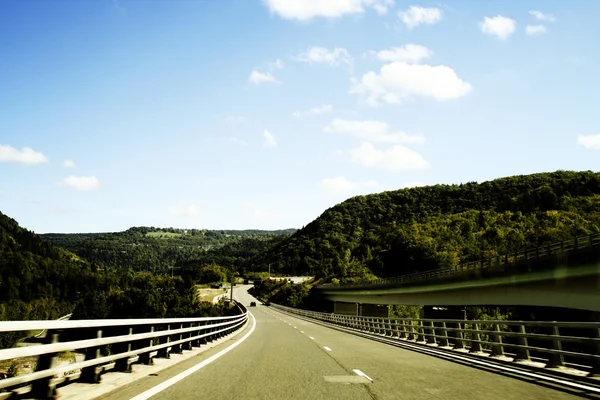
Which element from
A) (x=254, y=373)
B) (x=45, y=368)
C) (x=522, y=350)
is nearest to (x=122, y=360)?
(x=254, y=373)

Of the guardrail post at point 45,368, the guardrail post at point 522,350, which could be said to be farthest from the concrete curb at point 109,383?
the guardrail post at point 522,350

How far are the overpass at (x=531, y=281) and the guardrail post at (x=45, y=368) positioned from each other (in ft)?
101

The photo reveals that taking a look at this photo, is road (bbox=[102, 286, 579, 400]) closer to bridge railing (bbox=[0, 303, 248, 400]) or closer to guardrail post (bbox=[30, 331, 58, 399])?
bridge railing (bbox=[0, 303, 248, 400])

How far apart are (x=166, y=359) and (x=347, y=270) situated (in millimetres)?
157789

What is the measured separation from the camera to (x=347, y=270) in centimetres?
16888

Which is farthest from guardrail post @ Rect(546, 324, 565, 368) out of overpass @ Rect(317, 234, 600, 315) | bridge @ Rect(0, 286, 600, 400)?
overpass @ Rect(317, 234, 600, 315)

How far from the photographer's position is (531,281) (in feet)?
122

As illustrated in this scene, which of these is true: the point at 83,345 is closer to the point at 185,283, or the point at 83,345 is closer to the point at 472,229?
the point at 185,283

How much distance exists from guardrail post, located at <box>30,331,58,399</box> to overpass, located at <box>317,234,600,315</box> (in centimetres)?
3067

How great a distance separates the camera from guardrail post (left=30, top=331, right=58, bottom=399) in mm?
6430

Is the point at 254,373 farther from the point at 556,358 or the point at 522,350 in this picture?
the point at 522,350

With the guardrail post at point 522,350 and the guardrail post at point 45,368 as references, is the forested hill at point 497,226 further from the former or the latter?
the guardrail post at point 45,368

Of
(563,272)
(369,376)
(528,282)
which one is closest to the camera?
(369,376)

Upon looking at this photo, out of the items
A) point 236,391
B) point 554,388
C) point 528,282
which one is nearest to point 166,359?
point 236,391
